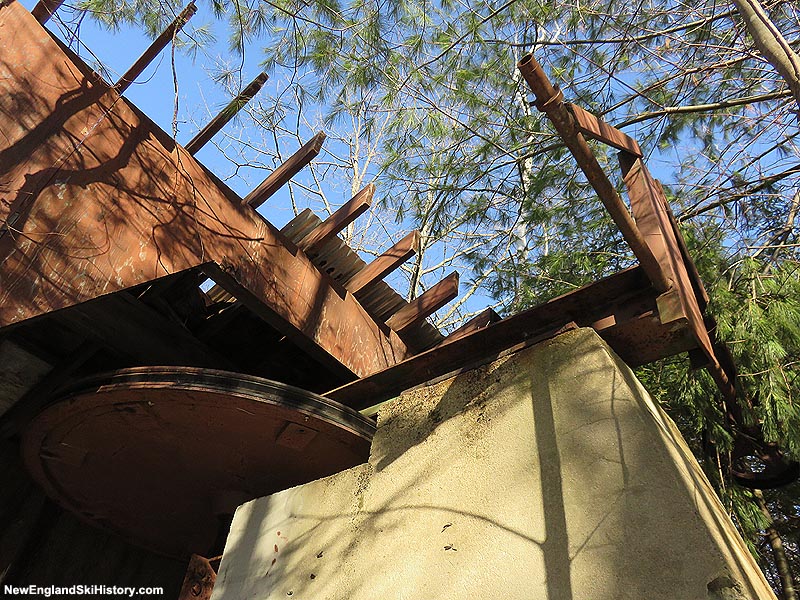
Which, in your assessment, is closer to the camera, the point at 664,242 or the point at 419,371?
the point at 664,242

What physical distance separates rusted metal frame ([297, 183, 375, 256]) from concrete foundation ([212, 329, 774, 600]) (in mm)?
1089

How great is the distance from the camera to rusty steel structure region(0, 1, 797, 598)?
2787mm

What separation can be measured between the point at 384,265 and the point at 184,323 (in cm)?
140

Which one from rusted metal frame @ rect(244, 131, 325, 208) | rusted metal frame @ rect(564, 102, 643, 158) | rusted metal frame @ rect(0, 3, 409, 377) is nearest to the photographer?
rusted metal frame @ rect(564, 102, 643, 158)

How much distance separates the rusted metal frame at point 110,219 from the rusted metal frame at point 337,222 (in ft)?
0.49

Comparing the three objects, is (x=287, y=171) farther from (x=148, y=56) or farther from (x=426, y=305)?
(x=426, y=305)

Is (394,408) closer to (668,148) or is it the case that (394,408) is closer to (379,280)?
(379,280)

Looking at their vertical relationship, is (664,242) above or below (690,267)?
below

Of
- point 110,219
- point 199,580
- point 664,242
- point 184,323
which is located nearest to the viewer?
point 110,219

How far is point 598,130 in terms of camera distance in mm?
2627

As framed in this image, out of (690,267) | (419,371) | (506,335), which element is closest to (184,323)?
(419,371)

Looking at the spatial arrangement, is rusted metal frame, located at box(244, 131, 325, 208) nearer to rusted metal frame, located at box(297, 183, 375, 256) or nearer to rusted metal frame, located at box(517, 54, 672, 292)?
rusted metal frame, located at box(297, 183, 375, 256)

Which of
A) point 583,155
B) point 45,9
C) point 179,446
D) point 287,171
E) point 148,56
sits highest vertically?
point 148,56

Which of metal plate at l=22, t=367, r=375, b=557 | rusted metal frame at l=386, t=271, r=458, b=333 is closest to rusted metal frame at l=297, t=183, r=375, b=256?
rusted metal frame at l=386, t=271, r=458, b=333
